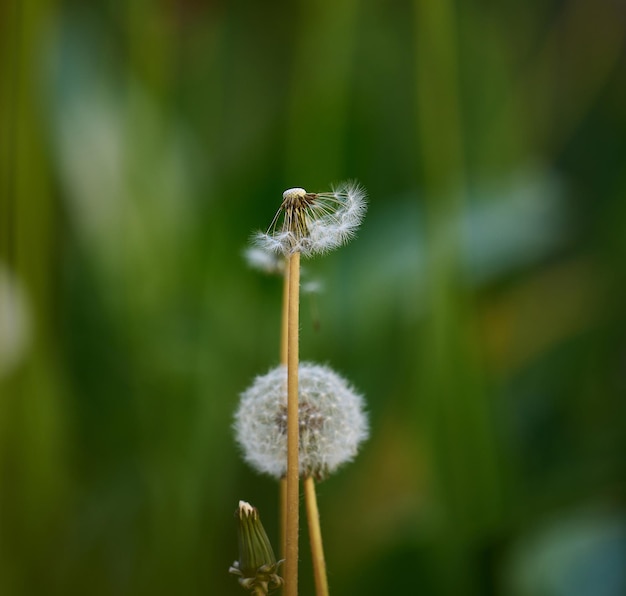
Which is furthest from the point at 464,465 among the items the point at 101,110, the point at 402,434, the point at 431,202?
the point at 101,110

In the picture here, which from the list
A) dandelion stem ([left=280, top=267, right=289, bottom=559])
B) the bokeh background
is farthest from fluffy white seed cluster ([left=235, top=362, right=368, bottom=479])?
the bokeh background

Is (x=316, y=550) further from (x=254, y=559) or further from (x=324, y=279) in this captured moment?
(x=324, y=279)

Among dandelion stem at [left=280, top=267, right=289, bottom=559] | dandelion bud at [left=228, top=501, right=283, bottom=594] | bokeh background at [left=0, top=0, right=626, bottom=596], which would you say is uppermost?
bokeh background at [left=0, top=0, right=626, bottom=596]

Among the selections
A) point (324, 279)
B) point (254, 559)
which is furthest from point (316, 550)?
point (324, 279)

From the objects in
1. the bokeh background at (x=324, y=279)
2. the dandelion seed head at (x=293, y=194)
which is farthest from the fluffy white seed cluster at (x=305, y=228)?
the bokeh background at (x=324, y=279)

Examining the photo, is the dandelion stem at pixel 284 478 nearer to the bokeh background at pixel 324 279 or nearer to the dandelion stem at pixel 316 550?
the dandelion stem at pixel 316 550

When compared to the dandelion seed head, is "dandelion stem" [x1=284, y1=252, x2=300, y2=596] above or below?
below

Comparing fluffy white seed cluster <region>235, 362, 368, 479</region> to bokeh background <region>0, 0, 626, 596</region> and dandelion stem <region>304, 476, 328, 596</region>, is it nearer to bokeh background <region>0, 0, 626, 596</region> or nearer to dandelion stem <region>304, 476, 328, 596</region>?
dandelion stem <region>304, 476, 328, 596</region>
